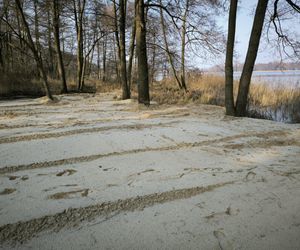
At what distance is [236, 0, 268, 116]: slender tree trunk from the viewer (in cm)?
527

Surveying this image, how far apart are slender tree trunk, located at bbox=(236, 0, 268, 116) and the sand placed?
1.66m

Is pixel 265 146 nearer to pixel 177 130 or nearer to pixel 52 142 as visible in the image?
pixel 177 130

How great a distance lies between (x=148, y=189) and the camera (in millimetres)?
2316

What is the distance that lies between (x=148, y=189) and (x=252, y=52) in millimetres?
4534

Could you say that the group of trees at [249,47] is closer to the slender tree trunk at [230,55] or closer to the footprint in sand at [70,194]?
the slender tree trunk at [230,55]

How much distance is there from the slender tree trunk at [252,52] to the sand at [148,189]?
5.45 ft

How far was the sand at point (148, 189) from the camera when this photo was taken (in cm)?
171

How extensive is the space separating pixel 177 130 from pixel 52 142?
2043 mm

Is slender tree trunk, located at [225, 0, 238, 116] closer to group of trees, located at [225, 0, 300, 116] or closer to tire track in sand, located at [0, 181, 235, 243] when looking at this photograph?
group of trees, located at [225, 0, 300, 116]

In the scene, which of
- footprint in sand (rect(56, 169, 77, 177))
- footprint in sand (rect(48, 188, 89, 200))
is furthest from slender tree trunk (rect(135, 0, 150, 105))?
footprint in sand (rect(48, 188, 89, 200))

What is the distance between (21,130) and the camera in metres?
4.27

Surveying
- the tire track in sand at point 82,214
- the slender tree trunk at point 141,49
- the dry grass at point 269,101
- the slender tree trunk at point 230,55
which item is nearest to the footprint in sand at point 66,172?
the tire track in sand at point 82,214

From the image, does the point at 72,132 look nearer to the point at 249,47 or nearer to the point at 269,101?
the point at 249,47

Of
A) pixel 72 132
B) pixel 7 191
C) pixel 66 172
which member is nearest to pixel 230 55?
pixel 72 132
